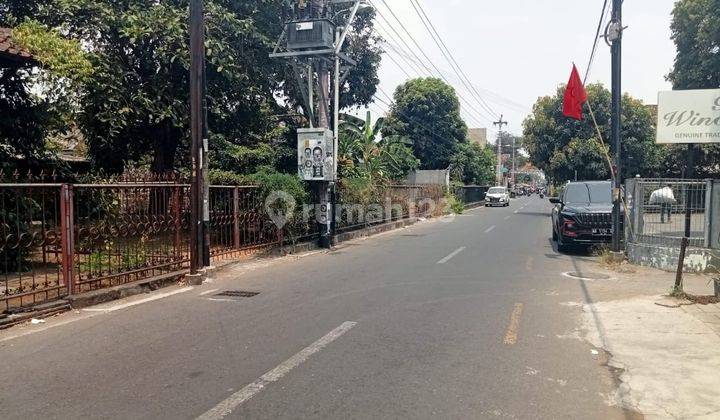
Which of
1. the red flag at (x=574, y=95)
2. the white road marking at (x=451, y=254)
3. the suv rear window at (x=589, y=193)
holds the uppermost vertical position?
the red flag at (x=574, y=95)

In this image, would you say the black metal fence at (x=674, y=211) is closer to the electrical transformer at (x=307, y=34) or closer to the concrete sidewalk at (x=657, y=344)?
the concrete sidewalk at (x=657, y=344)

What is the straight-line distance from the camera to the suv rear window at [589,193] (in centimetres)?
1498

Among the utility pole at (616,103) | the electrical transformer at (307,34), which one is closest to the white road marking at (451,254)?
the utility pole at (616,103)

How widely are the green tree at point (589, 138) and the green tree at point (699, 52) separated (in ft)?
6.47

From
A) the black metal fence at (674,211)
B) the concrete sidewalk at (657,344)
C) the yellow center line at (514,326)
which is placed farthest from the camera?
the black metal fence at (674,211)

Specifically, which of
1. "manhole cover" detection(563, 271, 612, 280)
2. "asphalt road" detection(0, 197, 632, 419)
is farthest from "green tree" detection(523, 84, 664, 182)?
"asphalt road" detection(0, 197, 632, 419)

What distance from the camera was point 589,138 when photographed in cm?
2986

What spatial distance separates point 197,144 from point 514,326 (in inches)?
259

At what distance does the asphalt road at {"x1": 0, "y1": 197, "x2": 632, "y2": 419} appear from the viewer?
169 inches

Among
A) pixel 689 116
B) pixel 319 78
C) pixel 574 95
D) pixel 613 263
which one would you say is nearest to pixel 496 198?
pixel 574 95

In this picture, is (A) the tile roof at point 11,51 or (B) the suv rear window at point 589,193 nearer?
(A) the tile roof at point 11,51

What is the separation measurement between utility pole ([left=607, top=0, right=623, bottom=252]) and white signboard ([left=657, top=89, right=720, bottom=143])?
3.20ft

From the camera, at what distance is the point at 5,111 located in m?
11.2

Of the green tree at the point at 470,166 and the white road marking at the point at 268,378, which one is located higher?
the green tree at the point at 470,166
